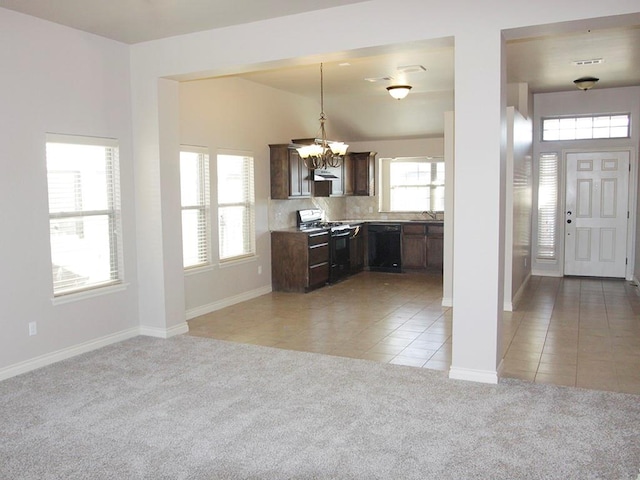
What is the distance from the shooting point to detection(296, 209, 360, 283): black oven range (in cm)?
856

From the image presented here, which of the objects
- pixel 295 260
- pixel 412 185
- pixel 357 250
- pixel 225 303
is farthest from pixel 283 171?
pixel 412 185

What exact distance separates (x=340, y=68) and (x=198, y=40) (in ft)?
6.56

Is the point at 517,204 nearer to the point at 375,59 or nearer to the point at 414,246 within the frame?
the point at 375,59

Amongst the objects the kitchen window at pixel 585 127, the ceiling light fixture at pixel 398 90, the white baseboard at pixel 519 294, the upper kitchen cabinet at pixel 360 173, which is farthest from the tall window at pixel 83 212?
the kitchen window at pixel 585 127

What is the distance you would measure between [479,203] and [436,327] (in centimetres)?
Answer: 212

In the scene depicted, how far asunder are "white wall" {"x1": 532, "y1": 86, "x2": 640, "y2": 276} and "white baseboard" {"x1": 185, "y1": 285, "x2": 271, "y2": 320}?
Result: 4.67 metres

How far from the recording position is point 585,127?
348 inches

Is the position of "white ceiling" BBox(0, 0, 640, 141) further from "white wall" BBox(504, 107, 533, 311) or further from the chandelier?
"white wall" BBox(504, 107, 533, 311)

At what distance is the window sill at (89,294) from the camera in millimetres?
4848

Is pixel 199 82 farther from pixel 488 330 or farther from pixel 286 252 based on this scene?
pixel 488 330

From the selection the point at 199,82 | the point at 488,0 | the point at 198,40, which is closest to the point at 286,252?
the point at 199,82

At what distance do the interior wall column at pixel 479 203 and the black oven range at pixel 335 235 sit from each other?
417cm

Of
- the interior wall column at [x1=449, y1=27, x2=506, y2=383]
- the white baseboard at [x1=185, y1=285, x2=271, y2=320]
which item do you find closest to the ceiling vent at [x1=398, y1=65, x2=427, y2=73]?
the interior wall column at [x1=449, y1=27, x2=506, y2=383]

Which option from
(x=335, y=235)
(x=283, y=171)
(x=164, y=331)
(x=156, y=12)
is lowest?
(x=164, y=331)
